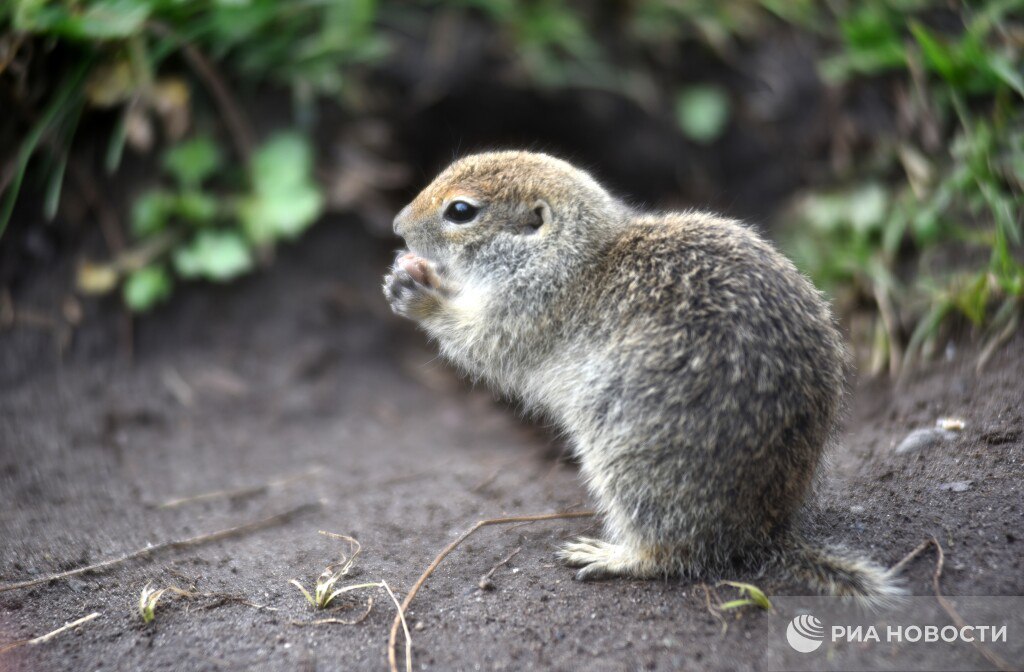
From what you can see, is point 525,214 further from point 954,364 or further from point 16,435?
point 16,435

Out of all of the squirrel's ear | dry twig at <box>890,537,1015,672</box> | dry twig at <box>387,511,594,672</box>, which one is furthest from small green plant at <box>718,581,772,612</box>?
the squirrel's ear

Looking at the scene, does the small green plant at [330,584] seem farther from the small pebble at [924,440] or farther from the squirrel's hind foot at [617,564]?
the small pebble at [924,440]

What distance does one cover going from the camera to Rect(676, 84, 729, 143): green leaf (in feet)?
21.7

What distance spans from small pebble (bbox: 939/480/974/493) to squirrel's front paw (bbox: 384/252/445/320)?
92.9 inches

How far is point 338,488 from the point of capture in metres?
4.51

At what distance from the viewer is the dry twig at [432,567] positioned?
9.24 feet

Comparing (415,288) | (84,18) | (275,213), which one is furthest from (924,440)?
(84,18)

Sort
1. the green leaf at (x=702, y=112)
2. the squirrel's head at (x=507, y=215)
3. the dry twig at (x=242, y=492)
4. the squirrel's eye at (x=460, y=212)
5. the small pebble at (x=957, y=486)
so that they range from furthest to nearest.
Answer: the green leaf at (x=702, y=112), the dry twig at (x=242, y=492), the squirrel's eye at (x=460, y=212), the squirrel's head at (x=507, y=215), the small pebble at (x=957, y=486)

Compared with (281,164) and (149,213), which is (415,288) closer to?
(281,164)

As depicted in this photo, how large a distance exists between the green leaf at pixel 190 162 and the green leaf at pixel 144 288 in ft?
2.08

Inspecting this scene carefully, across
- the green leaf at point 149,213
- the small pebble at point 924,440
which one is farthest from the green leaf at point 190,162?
the small pebble at point 924,440

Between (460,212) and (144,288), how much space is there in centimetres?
263

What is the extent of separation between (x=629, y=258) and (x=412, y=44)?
12.1 feet

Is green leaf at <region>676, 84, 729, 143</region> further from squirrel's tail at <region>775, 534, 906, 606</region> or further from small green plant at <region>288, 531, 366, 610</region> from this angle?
small green plant at <region>288, 531, 366, 610</region>
